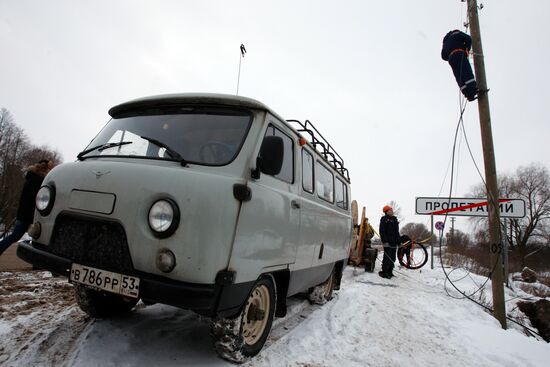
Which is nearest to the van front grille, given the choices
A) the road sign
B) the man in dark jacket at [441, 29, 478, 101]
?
the man in dark jacket at [441, 29, 478, 101]

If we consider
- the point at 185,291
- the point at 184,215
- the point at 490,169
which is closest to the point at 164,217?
the point at 184,215

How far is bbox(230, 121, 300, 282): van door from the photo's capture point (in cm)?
253

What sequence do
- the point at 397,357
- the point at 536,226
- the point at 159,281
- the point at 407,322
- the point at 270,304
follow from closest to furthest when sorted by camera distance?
the point at 159,281 < the point at 270,304 < the point at 397,357 < the point at 407,322 < the point at 536,226

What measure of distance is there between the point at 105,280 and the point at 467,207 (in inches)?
430

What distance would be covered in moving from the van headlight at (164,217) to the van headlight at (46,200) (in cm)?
106

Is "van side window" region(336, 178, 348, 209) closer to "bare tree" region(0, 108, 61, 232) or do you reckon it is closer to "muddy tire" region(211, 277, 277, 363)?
"muddy tire" region(211, 277, 277, 363)

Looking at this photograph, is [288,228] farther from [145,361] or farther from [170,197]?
[145,361]

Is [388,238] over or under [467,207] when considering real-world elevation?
under

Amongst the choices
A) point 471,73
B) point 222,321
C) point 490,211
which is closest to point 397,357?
point 222,321

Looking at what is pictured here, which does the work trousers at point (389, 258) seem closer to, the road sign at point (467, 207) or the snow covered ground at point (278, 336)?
the road sign at point (467, 207)

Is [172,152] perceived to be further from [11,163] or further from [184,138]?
[11,163]

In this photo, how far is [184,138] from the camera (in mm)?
2836

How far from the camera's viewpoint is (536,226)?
38.6 meters

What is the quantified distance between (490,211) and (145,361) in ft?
18.6
